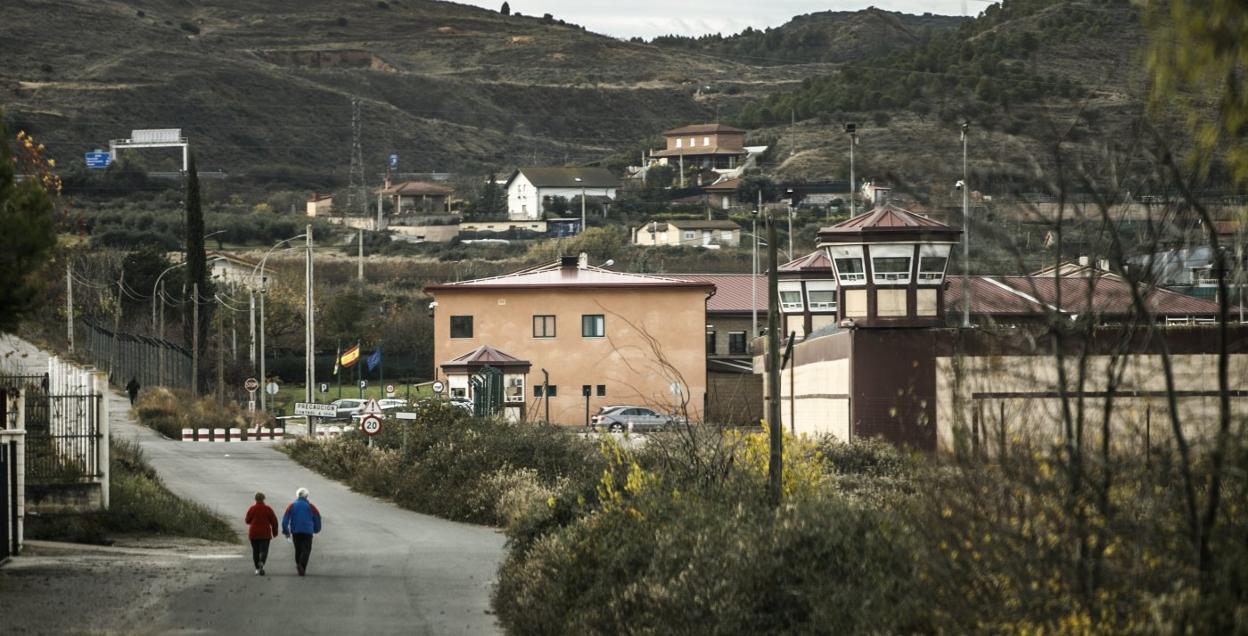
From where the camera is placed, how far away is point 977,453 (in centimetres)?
1122

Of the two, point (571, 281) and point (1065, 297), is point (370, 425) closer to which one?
point (1065, 297)

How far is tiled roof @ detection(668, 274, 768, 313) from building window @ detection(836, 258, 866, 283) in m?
30.8

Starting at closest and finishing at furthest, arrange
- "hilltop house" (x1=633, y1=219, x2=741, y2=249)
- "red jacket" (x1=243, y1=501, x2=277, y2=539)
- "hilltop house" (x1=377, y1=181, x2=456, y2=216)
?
"red jacket" (x1=243, y1=501, x2=277, y2=539) < "hilltop house" (x1=633, y1=219, x2=741, y2=249) < "hilltop house" (x1=377, y1=181, x2=456, y2=216)

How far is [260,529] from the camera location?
24.0 meters

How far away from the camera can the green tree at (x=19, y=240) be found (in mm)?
18047

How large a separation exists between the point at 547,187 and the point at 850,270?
10381 cm

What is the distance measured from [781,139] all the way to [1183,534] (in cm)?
14724

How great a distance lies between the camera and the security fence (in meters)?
66.3

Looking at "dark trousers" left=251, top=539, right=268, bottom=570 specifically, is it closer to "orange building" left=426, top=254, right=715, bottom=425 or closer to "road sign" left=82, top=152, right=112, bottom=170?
"orange building" left=426, top=254, right=715, bottom=425

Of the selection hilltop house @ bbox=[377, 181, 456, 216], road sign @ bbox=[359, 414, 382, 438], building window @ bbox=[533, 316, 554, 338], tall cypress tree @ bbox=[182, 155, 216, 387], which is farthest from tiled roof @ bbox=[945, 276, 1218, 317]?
hilltop house @ bbox=[377, 181, 456, 216]

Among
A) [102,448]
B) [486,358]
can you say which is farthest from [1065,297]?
[102,448]

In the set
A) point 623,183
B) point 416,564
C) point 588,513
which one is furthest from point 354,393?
point 623,183

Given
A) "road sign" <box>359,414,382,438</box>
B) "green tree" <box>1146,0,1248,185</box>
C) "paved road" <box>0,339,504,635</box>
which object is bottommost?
"paved road" <box>0,339,504,635</box>

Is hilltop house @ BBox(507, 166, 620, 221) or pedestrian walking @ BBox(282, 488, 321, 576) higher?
hilltop house @ BBox(507, 166, 620, 221)
